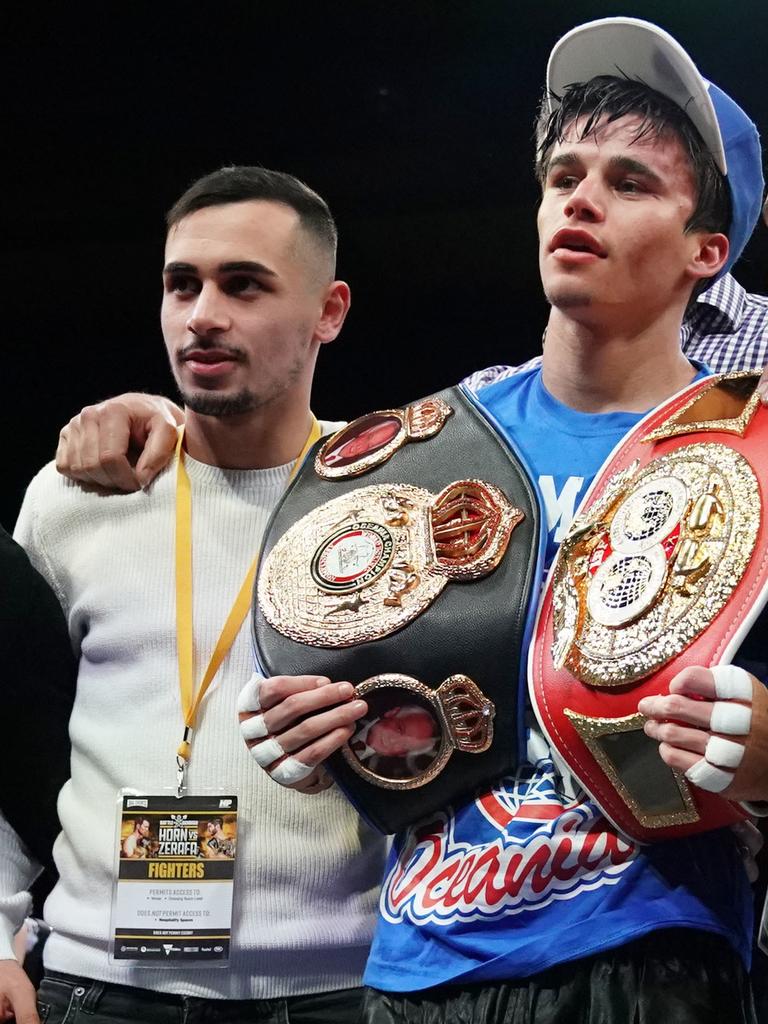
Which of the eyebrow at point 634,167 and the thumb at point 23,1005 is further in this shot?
the thumb at point 23,1005

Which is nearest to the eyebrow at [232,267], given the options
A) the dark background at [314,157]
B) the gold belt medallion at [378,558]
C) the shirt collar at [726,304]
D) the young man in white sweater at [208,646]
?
the young man in white sweater at [208,646]

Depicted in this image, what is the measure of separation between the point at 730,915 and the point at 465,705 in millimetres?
274

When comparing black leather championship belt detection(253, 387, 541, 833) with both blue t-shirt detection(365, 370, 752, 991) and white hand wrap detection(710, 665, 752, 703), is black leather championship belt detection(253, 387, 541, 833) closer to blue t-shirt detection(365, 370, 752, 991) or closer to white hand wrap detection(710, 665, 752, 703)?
blue t-shirt detection(365, 370, 752, 991)

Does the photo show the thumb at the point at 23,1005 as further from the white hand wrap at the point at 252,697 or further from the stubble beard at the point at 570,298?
the stubble beard at the point at 570,298

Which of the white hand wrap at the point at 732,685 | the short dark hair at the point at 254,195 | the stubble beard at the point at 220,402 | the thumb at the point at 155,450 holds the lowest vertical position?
the white hand wrap at the point at 732,685

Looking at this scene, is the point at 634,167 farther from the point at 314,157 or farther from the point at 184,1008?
the point at 314,157

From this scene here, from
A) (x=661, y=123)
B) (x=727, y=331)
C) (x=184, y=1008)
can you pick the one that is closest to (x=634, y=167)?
(x=661, y=123)

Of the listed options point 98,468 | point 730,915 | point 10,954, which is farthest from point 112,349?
point 730,915

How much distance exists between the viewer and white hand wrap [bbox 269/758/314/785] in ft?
3.87

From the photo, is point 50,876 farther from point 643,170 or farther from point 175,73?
point 175,73

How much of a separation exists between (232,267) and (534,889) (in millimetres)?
931

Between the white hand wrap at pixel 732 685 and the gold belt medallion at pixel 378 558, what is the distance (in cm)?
28

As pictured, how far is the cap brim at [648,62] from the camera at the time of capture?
1295mm

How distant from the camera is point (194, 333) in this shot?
5.41ft
